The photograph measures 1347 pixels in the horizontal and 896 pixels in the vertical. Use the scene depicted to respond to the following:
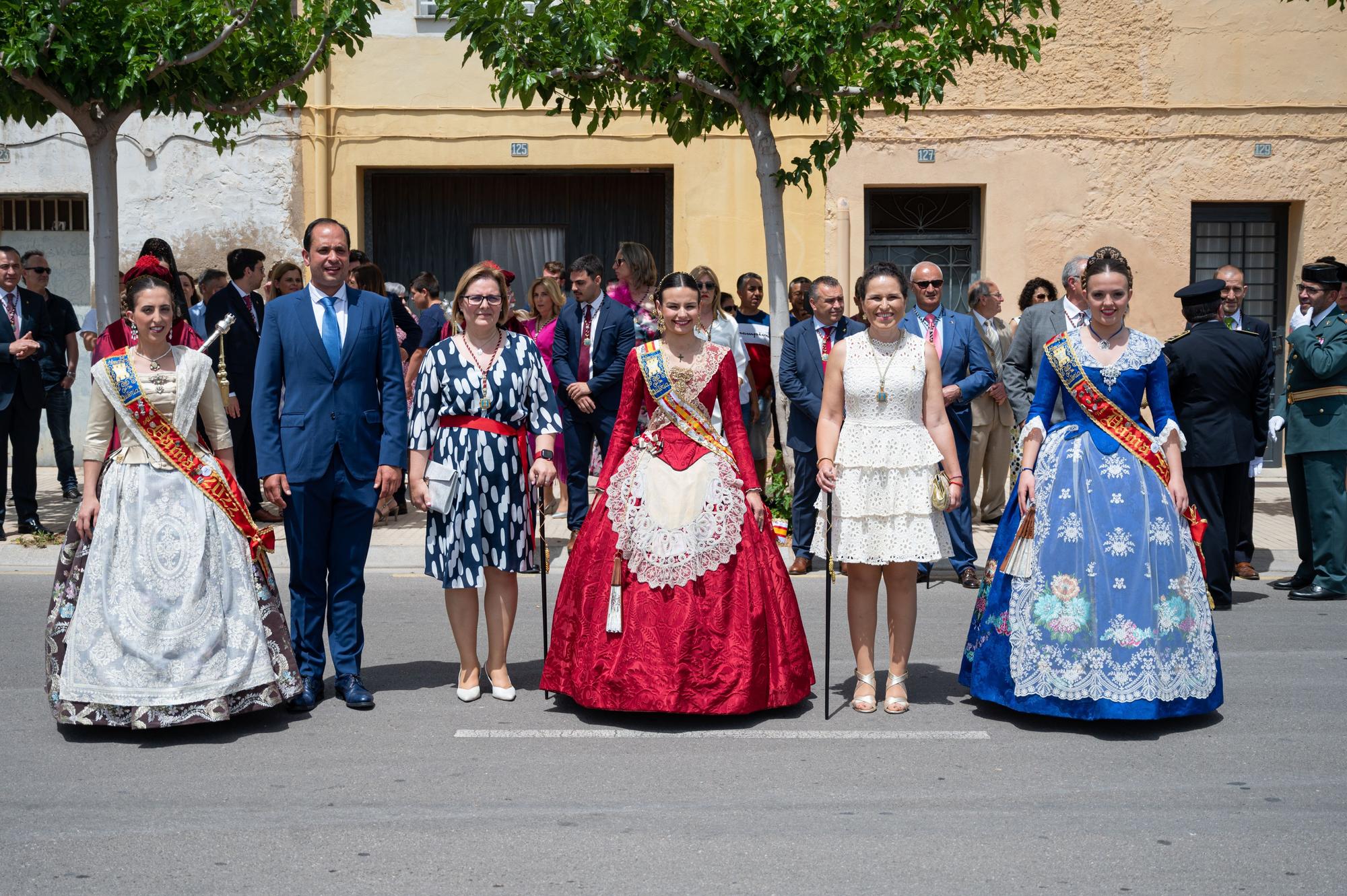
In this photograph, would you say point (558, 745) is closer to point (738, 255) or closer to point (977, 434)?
point (977, 434)

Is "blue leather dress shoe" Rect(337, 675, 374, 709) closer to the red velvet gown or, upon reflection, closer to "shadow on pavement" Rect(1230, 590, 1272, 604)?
the red velvet gown

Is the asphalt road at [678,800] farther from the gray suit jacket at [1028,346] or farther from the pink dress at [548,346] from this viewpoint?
the pink dress at [548,346]

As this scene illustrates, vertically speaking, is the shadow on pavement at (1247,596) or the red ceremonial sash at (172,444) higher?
the red ceremonial sash at (172,444)

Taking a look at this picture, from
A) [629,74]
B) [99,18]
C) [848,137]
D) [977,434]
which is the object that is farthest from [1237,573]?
[99,18]

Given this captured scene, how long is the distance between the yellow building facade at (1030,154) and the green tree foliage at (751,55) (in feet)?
13.1

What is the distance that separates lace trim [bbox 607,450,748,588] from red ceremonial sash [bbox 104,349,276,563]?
1.50m

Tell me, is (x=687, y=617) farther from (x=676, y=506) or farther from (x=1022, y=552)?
→ (x=1022, y=552)

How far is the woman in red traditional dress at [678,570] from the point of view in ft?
19.7

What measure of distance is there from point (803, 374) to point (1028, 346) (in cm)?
149

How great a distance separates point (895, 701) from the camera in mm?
6297

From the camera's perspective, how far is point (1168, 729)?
237 inches

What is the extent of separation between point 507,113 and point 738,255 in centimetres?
284

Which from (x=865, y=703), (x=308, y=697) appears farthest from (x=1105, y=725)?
(x=308, y=697)

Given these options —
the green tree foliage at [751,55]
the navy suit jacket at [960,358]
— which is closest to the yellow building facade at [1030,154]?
the green tree foliage at [751,55]
